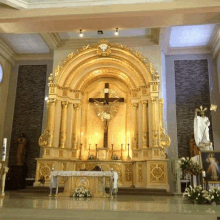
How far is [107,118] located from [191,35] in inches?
211

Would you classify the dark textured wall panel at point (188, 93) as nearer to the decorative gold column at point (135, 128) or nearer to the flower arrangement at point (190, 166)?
the decorative gold column at point (135, 128)

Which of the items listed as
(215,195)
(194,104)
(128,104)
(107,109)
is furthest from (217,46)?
(215,195)

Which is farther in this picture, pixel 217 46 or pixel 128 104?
pixel 128 104

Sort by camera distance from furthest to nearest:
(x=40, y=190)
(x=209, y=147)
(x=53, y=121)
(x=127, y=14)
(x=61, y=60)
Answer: (x=61, y=60), (x=53, y=121), (x=40, y=190), (x=209, y=147), (x=127, y=14)

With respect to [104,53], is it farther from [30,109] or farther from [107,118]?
[30,109]

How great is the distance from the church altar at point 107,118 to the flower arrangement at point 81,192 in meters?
2.95

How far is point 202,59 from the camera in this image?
13109 millimetres

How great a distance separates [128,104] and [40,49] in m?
5.30

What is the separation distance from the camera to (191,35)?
12.2 meters

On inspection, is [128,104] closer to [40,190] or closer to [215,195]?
[40,190]

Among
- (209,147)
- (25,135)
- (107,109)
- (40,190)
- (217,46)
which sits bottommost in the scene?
(40,190)

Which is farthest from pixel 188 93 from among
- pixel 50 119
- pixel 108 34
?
pixel 50 119

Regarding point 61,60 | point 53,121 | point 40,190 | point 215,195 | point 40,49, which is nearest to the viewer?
Answer: point 215,195

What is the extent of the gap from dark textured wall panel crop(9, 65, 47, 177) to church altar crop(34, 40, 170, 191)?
51.3 inches
